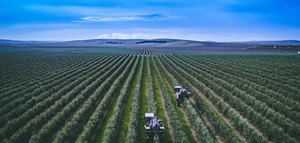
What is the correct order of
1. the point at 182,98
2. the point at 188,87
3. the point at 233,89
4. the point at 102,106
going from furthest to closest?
1. the point at 188,87
2. the point at 233,89
3. the point at 182,98
4. the point at 102,106

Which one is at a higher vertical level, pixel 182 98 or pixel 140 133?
pixel 182 98

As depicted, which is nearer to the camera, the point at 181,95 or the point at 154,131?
the point at 154,131

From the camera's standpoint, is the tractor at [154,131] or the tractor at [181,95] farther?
the tractor at [181,95]

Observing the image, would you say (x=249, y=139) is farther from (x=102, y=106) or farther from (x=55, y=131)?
(x=55, y=131)

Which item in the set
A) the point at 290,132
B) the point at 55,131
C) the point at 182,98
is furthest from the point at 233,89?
the point at 55,131

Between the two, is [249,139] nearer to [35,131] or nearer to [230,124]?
[230,124]

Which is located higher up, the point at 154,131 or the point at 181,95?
the point at 181,95

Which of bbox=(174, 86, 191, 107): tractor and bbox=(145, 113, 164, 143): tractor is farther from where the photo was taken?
bbox=(174, 86, 191, 107): tractor

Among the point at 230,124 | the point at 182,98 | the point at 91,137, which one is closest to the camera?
the point at 91,137

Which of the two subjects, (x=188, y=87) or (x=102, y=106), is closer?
(x=102, y=106)
